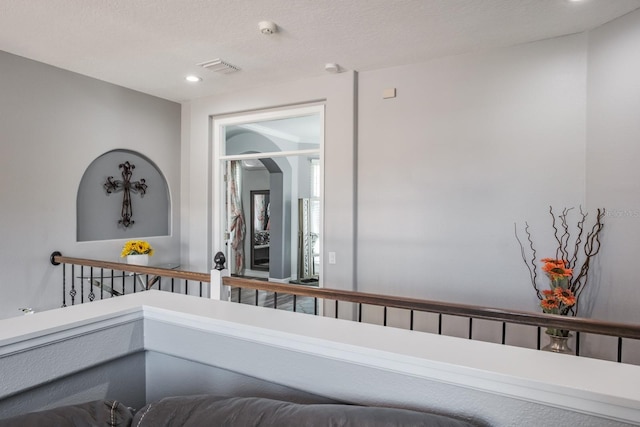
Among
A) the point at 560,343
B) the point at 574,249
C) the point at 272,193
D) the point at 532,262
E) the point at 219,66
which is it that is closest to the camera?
the point at 560,343

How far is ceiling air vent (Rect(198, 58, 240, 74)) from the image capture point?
3.51 m

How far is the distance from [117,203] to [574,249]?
14.7 ft

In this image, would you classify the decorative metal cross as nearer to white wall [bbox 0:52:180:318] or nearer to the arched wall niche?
the arched wall niche

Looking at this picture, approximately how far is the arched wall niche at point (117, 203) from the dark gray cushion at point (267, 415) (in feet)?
11.4

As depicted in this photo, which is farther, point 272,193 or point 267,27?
point 272,193

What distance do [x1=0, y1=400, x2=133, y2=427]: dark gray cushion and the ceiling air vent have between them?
3125mm

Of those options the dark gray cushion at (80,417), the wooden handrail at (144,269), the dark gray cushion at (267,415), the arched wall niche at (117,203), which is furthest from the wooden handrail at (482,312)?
the arched wall niche at (117,203)

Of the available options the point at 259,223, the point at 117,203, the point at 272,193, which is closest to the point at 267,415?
the point at 117,203

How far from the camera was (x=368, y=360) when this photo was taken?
108cm

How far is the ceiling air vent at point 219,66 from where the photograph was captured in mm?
3506

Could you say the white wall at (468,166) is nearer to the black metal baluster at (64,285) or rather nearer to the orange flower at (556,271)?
the orange flower at (556,271)

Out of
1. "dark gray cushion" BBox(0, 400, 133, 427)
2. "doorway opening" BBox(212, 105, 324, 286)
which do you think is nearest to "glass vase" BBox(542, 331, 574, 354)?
"doorway opening" BBox(212, 105, 324, 286)

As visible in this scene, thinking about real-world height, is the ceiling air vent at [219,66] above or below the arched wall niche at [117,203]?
above

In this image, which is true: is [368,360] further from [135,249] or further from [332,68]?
[135,249]
